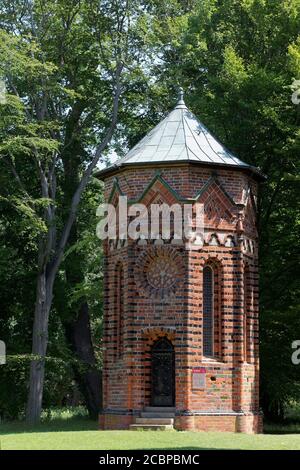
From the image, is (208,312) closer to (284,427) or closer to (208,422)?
(208,422)

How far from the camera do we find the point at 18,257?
32156mm

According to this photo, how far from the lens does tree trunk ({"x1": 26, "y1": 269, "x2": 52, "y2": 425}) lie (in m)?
29.1

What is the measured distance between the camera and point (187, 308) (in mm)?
23203

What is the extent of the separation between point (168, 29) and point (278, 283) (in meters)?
10.1

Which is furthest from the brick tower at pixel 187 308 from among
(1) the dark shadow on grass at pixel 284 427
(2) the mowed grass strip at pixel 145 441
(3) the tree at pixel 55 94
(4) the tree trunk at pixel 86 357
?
(4) the tree trunk at pixel 86 357

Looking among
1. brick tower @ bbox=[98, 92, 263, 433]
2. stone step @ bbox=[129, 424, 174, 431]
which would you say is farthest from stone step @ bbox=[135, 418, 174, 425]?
stone step @ bbox=[129, 424, 174, 431]

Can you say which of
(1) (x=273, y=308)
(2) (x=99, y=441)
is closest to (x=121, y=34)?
(1) (x=273, y=308)

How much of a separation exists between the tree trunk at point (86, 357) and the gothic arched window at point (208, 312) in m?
9.43

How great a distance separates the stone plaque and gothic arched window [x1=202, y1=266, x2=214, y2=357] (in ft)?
2.20

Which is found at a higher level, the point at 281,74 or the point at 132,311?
the point at 281,74

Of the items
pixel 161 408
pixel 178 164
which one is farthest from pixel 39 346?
pixel 178 164

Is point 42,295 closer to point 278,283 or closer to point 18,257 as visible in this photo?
point 18,257

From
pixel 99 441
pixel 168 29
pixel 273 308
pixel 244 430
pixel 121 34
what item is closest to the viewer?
pixel 99 441

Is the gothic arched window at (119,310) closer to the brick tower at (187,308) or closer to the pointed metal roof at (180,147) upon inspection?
the brick tower at (187,308)
